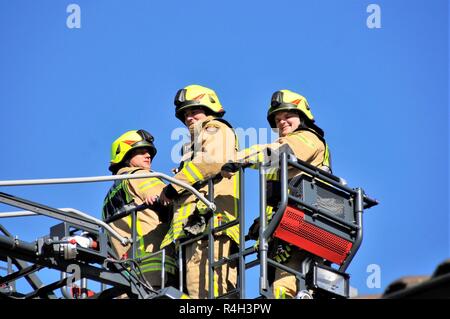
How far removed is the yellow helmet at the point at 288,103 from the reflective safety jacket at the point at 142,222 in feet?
5.16

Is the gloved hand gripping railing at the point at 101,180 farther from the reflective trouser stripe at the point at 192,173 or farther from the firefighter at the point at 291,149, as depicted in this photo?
the firefighter at the point at 291,149

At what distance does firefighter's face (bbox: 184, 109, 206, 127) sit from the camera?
650 inches

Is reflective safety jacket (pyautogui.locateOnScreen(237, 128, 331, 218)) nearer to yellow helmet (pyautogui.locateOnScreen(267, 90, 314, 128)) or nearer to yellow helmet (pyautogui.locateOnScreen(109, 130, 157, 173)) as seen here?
yellow helmet (pyautogui.locateOnScreen(267, 90, 314, 128))

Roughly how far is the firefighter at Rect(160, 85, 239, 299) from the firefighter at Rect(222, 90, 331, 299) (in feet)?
1.03

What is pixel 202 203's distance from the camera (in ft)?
49.9

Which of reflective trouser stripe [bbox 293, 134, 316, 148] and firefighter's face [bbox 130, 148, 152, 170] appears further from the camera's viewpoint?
firefighter's face [bbox 130, 148, 152, 170]

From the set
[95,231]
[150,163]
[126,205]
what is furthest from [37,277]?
[150,163]

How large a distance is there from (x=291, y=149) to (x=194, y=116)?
4.93 ft

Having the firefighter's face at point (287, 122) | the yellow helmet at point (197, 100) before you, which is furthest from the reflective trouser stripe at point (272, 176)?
the yellow helmet at point (197, 100)

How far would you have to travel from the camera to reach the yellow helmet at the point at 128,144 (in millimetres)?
17578

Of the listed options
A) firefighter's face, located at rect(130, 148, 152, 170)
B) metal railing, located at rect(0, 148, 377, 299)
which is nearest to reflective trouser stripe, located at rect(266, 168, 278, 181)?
metal railing, located at rect(0, 148, 377, 299)

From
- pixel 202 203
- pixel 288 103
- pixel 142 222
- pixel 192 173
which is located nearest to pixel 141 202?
pixel 142 222
